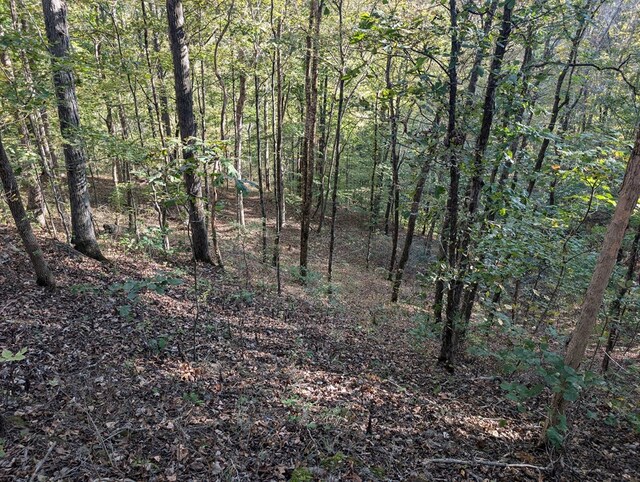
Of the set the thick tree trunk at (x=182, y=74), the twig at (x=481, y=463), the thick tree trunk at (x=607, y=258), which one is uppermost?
the thick tree trunk at (x=182, y=74)

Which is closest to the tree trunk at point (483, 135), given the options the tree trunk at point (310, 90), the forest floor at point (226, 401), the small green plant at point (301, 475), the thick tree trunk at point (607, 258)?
the thick tree trunk at point (607, 258)

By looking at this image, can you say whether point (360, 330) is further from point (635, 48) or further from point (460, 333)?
point (635, 48)

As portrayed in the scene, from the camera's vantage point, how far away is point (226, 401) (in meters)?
4.91

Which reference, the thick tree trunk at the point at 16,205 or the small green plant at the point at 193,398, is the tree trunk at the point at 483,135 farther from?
the thick tree trunk at the point at 16,205

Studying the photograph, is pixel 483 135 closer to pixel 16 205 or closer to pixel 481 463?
pixel 481 463

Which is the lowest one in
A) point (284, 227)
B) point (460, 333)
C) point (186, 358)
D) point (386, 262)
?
point (386, 262)

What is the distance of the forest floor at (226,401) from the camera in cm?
374

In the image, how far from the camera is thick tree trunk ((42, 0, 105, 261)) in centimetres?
720

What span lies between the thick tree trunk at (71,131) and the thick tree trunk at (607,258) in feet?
29.4

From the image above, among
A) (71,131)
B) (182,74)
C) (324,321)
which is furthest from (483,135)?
(71,131)

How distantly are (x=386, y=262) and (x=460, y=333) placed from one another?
13.3 metres

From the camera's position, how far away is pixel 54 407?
3.98m

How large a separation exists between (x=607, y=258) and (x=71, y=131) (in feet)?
30.7

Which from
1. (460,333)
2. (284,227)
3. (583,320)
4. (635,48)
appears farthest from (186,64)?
(635,48)
